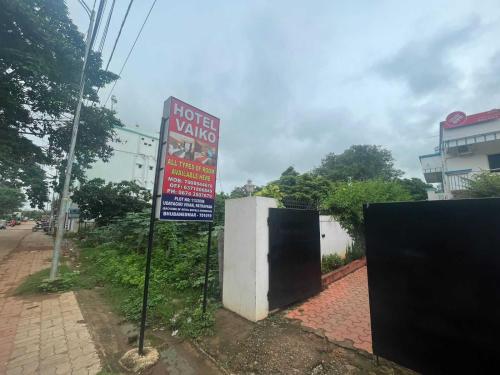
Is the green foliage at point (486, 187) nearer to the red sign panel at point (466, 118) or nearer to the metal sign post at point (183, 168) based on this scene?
the red sign panel at point (466, 118)

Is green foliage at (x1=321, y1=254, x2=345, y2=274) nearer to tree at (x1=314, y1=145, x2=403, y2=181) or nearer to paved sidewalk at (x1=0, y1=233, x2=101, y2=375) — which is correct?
paved sidewalk at (x1=0, y1=233, x2=101, y2=375)

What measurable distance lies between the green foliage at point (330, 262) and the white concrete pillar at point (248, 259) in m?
2.91

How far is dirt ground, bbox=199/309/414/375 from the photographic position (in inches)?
107

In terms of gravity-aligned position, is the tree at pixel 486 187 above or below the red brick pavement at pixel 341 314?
above

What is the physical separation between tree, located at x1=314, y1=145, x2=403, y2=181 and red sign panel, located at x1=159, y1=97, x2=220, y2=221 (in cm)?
2518

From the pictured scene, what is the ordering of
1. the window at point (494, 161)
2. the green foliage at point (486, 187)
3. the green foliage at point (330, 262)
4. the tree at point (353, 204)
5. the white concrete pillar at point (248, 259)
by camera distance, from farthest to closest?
the window at point (494, 161)
the tree at point (353, 204)
the green foliage at point (486, 187)
the green foliage at point (330, 262)
the white concrete pillar at point (248, 259)

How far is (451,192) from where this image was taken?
1156 cm

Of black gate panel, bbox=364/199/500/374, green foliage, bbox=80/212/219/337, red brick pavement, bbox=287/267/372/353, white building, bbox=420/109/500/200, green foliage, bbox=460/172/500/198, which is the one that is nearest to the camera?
black gate panel, bbox=364/199/500/374

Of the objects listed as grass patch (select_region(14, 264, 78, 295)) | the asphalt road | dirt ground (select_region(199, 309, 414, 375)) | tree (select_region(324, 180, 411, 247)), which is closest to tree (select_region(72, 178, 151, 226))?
the asphalt road

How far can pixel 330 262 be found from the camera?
6637mm

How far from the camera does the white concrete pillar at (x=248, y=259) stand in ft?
12.8

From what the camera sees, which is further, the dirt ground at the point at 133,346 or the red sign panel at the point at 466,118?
the red sign panel at the point at 466,118

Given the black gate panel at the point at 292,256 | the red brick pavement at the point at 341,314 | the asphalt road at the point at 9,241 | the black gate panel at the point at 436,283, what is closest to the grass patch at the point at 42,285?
the asphalt road at the point at 9,241

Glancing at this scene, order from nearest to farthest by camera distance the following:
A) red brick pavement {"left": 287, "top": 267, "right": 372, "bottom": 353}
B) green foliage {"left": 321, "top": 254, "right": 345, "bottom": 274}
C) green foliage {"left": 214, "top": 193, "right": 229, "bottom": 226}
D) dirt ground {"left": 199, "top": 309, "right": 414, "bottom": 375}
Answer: dirt ground {"left": 199, "top": 309, "right": 414, "bottom": 375} → red brick pavement {"left": 287, "top": 267, "right": 372, "bottom": 353} → green foliage {"left": 321, "top": 254, "right": 345, "bottom": 274} → green foliage {"left": 214, "top": 193, "right": 229, "bottom": 226}
